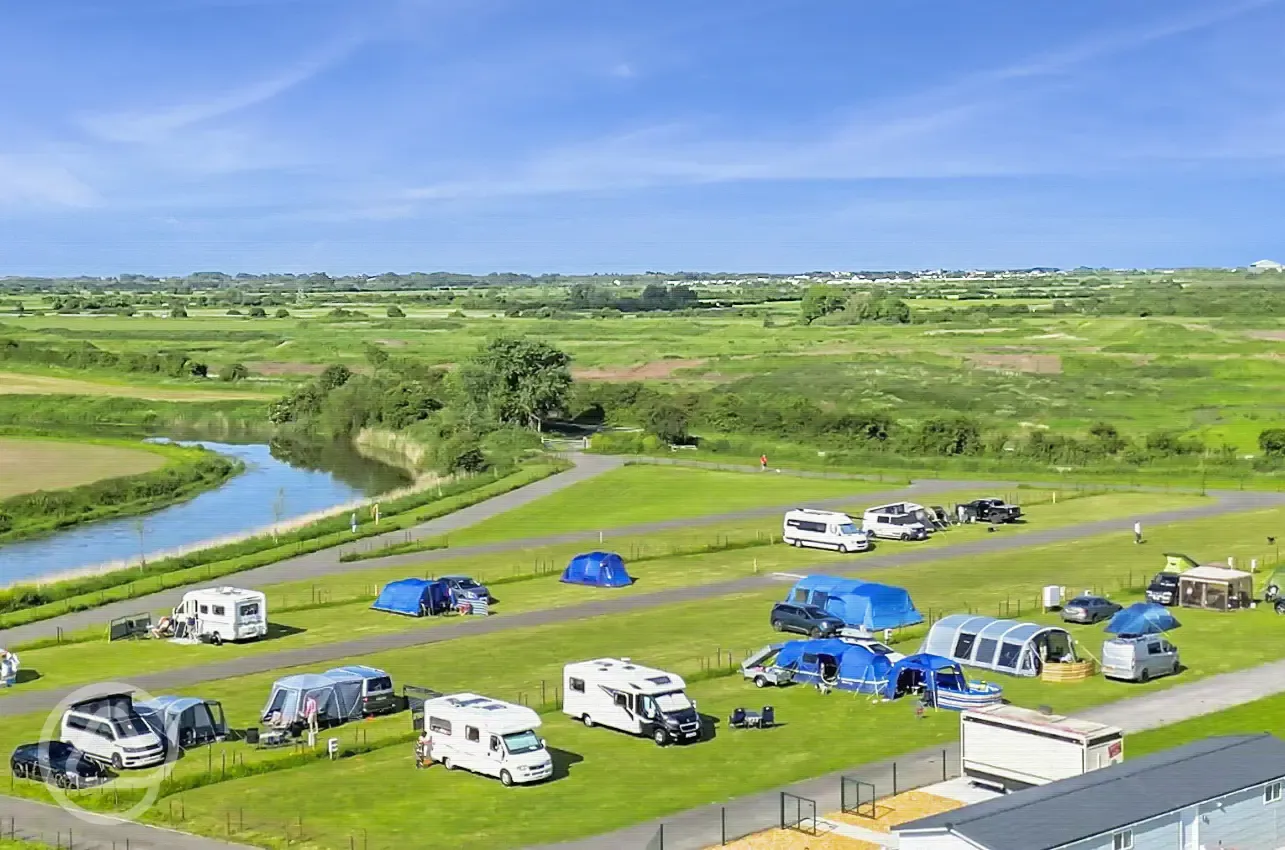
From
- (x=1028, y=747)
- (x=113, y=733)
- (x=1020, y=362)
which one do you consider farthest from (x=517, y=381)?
(x=1028, y=747)

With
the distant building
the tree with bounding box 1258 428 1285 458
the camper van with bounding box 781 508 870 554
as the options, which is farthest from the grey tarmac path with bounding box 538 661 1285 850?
the tree with bounding box 1258 428 1285 458

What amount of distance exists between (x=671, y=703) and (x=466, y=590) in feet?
58.5

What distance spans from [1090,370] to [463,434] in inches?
2895

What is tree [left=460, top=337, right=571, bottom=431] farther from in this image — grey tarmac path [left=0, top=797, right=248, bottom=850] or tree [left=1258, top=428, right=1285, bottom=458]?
grey tarmac path [left=0, top=797, right=248, bottom=850]

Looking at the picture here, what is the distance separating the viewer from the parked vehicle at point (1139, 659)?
39469 millimetres

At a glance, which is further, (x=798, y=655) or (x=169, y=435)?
(x=169, y=435)

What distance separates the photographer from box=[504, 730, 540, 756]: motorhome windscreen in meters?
30.9

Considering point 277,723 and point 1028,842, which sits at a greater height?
point 1028,842

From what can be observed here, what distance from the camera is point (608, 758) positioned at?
32969 mm

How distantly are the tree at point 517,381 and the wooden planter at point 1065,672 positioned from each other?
75.1 m

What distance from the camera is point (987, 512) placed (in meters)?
70.2

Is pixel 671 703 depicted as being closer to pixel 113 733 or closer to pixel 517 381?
pixel 113 733

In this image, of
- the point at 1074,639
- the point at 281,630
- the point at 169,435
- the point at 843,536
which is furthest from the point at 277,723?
the point at 169,435

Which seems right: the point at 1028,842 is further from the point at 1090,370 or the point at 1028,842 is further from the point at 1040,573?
the point at 1090,370
